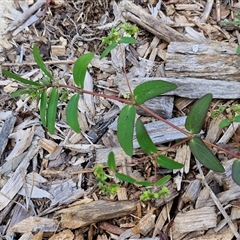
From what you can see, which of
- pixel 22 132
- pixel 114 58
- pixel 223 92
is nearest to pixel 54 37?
pixel 114 58

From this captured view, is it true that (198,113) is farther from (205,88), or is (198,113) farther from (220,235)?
(220,235)

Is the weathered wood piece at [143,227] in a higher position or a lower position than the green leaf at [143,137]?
lower

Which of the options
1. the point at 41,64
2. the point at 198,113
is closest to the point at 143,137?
the point at 198,113

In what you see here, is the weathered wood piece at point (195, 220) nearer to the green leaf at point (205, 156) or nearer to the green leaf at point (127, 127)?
the green leaf at point (205, 156)

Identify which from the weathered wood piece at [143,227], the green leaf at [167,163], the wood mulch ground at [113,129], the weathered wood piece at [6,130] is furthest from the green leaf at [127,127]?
the weathered wood piece at [6,130]

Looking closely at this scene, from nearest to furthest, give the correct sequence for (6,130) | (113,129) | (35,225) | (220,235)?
(220,235) → (35,225) → (113,129) → (6,130)

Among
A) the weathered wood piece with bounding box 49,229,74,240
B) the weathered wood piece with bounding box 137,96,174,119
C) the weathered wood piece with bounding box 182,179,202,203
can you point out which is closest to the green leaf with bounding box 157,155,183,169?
the weathered wood piece with bounding box 182,179,202,203
